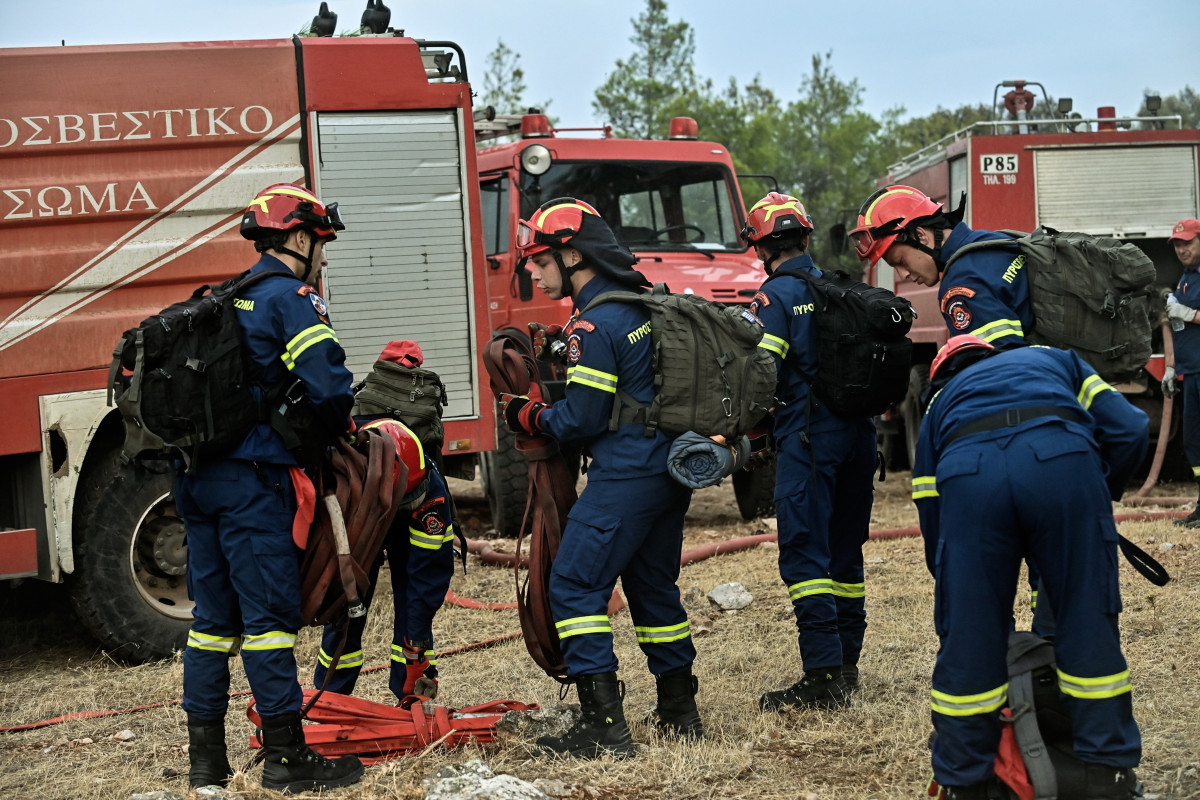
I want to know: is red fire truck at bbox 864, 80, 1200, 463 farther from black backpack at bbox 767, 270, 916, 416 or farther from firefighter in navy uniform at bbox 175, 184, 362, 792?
firefighter in navy uniform at bbox 175, 184, 362, 792

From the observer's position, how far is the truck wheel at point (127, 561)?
19.9ft

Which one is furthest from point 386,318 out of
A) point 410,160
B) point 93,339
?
point 93,339

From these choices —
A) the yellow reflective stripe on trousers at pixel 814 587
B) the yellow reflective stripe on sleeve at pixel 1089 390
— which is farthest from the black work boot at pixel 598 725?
the yellow reflective stripe on sleeve at pixel 1089 390

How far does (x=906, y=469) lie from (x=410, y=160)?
7.94m

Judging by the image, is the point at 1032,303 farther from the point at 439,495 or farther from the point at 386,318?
the point at 386,318

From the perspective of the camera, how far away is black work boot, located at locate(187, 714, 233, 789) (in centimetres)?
412

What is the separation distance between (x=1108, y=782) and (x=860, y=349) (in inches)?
82.5

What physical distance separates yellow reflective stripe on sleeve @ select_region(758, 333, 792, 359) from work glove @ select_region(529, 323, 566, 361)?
33.5 inches

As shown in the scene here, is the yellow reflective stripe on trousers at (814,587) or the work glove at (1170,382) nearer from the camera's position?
the yellow reflective stripe on trousers at (814,587)

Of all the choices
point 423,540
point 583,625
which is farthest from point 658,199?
point 583,625

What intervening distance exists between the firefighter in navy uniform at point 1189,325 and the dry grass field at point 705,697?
103cm

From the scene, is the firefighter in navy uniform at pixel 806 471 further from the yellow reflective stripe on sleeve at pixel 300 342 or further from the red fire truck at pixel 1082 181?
the red fire truck at pixel 1082 181

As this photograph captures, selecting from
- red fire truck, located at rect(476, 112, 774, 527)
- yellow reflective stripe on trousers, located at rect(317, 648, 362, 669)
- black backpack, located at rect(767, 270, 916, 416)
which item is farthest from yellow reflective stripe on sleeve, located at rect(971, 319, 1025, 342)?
red fire truck, located at rect(476, 112, 774, 527)

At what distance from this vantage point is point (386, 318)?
680cm
